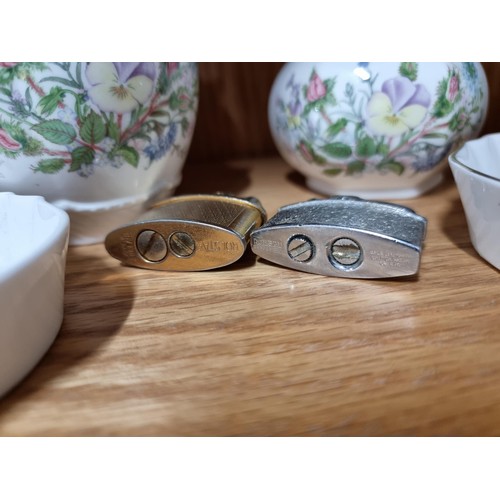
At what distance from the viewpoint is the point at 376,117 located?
52 centimetres

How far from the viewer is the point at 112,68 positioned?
0.44 m

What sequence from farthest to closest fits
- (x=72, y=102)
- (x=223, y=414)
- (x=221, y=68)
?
(x=221, y=68)
(x=72, y=102)
(x=223, y=414)

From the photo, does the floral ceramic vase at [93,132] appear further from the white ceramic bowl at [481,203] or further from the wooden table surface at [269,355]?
the white ceramic bowl at [481,203]

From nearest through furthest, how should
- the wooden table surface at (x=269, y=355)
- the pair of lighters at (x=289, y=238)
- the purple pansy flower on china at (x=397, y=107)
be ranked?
the wooden table surface at (x=269, y=355) → the pair of lighters at (x=289, y=238) → the purple pansy flower on china at (x=397, y=107)

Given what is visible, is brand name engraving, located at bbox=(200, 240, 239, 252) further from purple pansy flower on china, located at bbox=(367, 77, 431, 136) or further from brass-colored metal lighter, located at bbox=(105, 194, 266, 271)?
purple pansy flower on china, located at bbox=(367, 77, 431, 136)

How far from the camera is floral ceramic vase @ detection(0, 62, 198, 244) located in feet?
1.40

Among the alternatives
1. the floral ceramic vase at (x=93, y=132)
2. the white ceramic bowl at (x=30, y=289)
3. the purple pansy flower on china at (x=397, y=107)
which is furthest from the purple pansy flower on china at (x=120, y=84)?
the purple pansy flower on china at (x=397, y=107)

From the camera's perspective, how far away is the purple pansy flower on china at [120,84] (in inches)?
17.2

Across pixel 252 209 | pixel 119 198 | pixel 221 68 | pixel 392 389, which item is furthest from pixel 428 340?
pixel 221 68

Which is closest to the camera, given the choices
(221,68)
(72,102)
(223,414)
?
(223,414)

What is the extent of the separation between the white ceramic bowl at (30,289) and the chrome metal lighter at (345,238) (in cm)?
16

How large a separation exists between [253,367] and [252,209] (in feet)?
0.57

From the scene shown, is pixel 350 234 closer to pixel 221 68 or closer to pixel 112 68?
pixel 112 68

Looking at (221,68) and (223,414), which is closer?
(223,414)
